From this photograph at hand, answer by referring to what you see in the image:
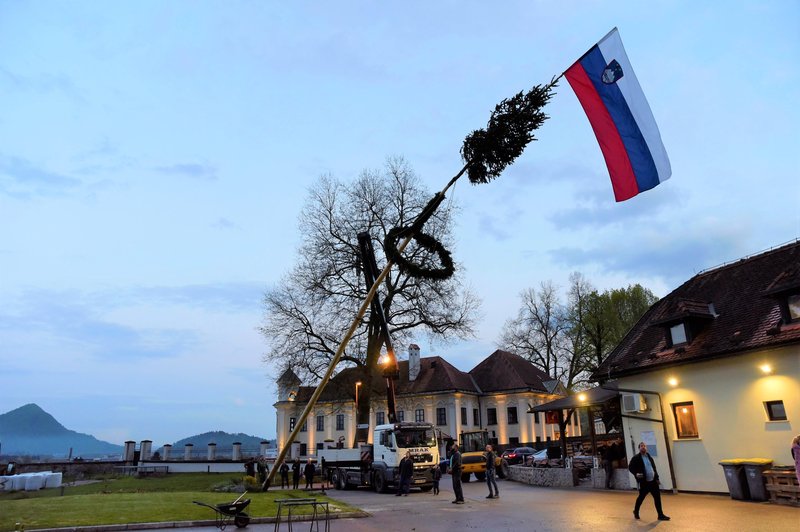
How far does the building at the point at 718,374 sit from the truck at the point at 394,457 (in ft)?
26.6

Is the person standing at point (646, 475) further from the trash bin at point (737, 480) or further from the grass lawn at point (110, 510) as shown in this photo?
the grass lawn at point (110, 510)

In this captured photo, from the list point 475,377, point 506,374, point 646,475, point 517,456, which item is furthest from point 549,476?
point 475,377

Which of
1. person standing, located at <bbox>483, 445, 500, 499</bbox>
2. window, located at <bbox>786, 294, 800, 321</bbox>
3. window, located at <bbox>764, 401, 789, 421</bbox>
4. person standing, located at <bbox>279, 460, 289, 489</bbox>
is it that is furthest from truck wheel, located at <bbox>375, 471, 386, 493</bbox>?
window, located at <bbox>786, 294, 800, 321</bbox>

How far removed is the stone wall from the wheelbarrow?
50.3ft

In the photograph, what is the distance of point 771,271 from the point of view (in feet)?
66.2

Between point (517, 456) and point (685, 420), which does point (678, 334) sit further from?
point (517, 456)

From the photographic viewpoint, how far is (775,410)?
16.7 meters

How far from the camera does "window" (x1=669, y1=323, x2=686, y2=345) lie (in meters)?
20.1

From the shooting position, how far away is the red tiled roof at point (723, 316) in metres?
17.1

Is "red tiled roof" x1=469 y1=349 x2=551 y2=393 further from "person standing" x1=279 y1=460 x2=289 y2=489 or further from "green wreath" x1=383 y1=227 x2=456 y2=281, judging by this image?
"green wreath" x1=383 y1=227 x2=456 y2=281

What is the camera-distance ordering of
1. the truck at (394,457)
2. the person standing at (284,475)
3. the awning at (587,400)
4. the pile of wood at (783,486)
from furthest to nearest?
the person standing at (284,475), the truck at (394,457), the awning at (587,400), the pile of wood at (783,486)

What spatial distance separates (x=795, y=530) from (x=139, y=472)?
4423 centimetres

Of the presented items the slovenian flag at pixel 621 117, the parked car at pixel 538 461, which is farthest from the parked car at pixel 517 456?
the slovenian flag at pixel 621 117

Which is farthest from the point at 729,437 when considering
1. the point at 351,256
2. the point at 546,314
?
the point at 546,314
